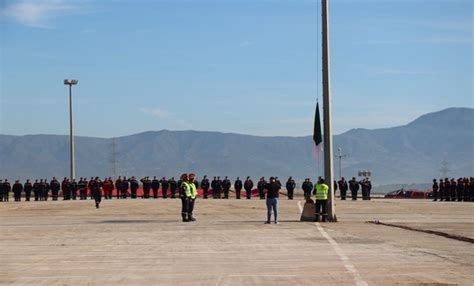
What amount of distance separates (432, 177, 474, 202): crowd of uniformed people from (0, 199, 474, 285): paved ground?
24.2 meters

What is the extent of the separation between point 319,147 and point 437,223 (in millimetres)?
6353

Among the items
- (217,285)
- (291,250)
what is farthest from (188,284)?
(291,250)

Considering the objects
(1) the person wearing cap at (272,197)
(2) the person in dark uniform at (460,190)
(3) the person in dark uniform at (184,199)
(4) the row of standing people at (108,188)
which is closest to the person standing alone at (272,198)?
(1) the person wearing cap at (272,197)

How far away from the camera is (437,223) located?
3294 centimetres

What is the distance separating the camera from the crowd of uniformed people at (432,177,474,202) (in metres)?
59.3

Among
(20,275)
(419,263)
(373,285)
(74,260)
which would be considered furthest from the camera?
(74,260)

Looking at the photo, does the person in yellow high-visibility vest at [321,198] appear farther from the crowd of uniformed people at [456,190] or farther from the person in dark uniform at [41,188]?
the person in dark uniform at [41,188]

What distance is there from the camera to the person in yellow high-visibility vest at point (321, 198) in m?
33.1

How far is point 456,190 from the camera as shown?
61062 millimetres

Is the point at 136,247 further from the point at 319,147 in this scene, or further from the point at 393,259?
the point at 319,147

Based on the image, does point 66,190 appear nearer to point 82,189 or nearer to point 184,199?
point 82,189

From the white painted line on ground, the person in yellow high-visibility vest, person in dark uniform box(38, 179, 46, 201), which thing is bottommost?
the white painted line on ground

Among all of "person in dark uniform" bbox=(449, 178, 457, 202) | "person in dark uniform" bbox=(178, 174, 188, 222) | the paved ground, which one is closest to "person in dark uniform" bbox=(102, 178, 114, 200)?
"person in dark uniform" bbox=(449, 178, 457, 202)

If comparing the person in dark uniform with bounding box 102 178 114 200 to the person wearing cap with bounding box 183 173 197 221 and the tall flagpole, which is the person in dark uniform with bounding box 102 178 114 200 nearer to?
the person wearing cap with bounding box 183 173 197 221
